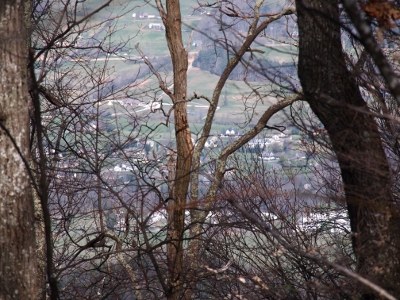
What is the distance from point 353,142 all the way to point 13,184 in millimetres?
2759

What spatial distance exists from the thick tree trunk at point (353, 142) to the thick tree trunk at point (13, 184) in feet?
7.67

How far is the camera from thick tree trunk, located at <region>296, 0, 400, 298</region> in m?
4.06

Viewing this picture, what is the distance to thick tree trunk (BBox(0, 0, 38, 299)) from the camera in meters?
4.18

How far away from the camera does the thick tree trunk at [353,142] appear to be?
4059mm

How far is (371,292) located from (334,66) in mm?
1820

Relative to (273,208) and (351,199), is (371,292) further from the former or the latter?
(273,208)

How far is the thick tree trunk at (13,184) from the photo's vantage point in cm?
418

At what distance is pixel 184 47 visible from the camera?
34.7ft

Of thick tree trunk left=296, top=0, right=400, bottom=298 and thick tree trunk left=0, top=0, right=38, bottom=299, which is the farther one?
thick tree trunk left=0, top=0, right=38, bottom=299

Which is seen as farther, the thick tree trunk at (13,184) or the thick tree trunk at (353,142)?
the thick tree trunk at (13,184)

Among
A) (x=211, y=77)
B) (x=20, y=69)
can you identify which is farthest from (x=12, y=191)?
(x=211, y=77)

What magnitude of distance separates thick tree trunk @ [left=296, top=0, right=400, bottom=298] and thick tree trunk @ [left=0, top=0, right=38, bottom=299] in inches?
92.0

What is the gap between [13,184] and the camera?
420 centimetres

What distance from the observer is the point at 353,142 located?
416 centimetres
